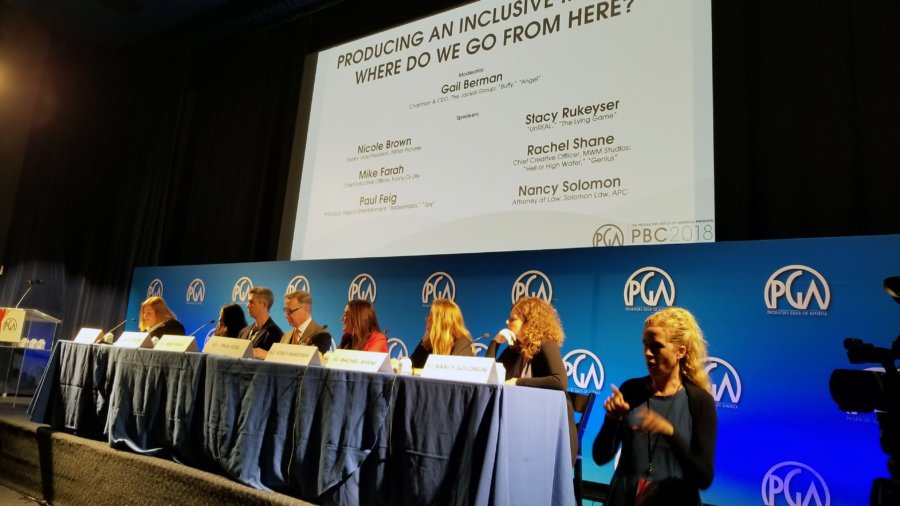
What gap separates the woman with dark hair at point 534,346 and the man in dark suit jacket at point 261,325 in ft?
5.41

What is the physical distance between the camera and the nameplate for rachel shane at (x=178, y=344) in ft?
9.13

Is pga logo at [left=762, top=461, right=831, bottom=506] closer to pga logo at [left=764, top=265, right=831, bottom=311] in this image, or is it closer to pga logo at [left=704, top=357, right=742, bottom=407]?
pga logo at [left=704, top=357, right=742, bottom=407]

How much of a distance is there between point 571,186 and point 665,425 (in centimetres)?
249

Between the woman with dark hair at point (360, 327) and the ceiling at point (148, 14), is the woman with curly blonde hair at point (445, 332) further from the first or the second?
the ceiling at point (148, 14)

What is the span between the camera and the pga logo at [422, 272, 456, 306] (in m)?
4.17

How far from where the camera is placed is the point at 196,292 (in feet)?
19.0

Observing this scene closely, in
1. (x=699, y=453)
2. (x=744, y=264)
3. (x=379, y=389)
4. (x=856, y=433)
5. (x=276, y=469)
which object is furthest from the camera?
(x=744, y=264)

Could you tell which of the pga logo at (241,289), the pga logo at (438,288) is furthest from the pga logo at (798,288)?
the pga logo at (241,289)

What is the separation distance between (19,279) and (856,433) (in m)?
7.46

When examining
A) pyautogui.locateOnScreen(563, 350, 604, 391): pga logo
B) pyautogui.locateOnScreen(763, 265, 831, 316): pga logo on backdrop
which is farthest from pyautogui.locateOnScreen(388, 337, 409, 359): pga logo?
pyautogui.locateOnScreen(763, 265, 831, 316): pga logo on backdrop

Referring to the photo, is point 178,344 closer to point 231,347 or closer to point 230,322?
point 231,347

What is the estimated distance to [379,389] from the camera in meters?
2.01

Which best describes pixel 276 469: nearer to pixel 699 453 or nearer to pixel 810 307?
pixel 699 453

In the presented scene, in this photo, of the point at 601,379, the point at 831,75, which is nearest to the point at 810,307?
the point at 601,379
